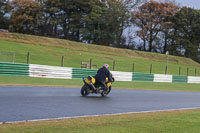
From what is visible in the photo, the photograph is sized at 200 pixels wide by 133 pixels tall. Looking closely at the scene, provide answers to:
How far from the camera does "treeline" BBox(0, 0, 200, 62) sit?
62375mm

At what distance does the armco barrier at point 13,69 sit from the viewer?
74.2 ft

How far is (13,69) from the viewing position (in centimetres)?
2314

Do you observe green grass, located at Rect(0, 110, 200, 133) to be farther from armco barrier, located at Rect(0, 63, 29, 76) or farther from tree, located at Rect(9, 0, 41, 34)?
tree, located at Rect(9, 0, 41, 34)

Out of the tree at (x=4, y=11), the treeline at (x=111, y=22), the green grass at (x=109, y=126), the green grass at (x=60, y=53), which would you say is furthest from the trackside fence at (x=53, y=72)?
the tree at (x=4, y=11)

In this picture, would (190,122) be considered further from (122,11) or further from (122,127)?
(122,11)

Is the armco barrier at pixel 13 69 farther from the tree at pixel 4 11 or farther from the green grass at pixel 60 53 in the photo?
the tree at pixel 4 11

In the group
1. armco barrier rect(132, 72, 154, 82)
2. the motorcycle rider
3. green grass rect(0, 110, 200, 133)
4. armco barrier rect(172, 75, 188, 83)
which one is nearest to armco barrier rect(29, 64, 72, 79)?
armco barrier rect(132, 72, 154, 82)

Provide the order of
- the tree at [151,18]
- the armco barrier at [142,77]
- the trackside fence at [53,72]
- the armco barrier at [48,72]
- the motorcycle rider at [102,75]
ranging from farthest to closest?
the tree at [151,18]
the armco barrier at [142,77]
the armco barrier at [48,72]
the trackside fence at [53,72]
the motorcycle rider at [102,75]

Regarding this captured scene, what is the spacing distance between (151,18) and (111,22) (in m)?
9.14

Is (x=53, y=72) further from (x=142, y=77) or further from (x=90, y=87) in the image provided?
(x=90, y=87)

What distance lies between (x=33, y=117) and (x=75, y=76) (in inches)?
718

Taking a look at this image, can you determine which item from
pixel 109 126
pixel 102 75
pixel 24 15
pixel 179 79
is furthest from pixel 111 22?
pixel 109 126

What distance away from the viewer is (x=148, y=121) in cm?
873

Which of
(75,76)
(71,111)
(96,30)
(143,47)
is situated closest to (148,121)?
(71,111)
